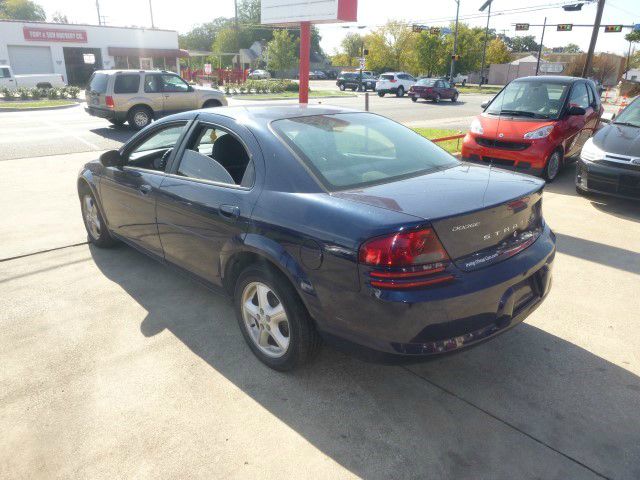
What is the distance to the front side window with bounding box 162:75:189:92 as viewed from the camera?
49.0 feet

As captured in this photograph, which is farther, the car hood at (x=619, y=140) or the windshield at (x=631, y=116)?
the windshield at (x=631, y=116)

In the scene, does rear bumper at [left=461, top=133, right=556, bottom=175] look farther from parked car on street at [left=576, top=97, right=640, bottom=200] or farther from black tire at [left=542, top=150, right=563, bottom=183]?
parked car on street at [left=576, top=97, right=640, bottom=200]

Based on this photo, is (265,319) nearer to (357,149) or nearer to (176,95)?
(357,149)

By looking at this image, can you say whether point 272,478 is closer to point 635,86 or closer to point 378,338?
point 378,338

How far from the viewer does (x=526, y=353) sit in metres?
3.24

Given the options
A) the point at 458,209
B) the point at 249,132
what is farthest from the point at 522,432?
the point at 249,132

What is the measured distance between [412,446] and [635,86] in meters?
44.8

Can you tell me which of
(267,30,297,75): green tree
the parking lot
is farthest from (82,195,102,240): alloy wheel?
(267,30,297,75): green tree

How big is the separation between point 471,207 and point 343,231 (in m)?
0.68

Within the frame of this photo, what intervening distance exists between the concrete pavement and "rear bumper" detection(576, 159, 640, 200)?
2221 mm

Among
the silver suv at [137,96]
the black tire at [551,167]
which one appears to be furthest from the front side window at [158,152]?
the silver suv at [137,96]

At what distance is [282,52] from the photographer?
4947 centimetres

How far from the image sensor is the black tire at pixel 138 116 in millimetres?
Answer: 14219

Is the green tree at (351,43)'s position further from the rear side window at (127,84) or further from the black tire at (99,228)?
the black tire at (99,228)
